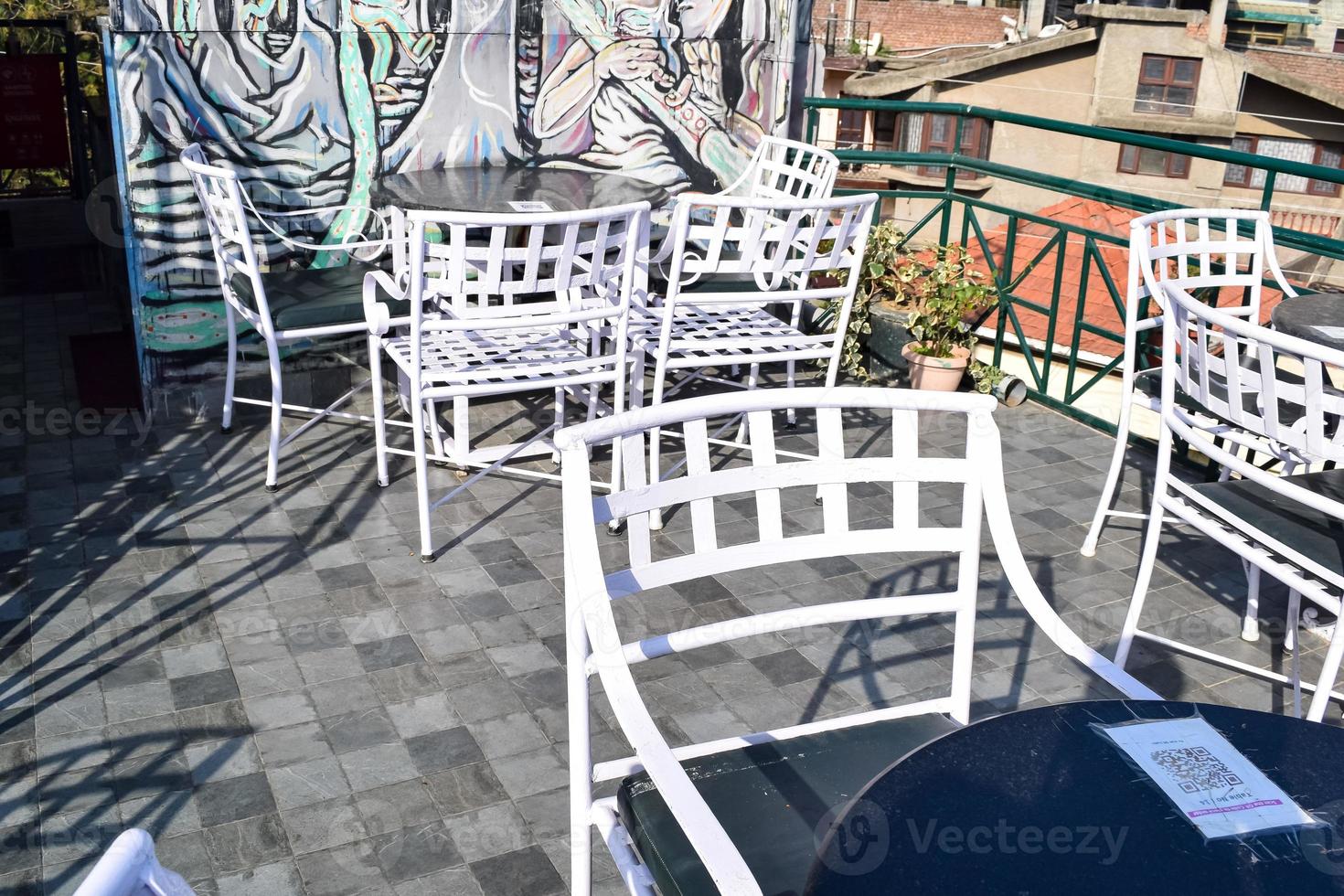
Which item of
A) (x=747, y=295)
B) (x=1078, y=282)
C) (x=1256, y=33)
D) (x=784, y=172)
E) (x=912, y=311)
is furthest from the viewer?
(x=1256, y=33)

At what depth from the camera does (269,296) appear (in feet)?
14.3

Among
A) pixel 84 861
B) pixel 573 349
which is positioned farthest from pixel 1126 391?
pixel 84 861

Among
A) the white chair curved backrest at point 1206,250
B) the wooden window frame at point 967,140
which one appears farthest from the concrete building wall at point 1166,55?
the white chair curved backrest at point 1206,250

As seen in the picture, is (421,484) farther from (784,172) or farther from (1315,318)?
(1315,318)

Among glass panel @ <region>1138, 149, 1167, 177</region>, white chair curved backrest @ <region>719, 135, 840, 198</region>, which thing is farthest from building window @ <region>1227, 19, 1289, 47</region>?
white chair curved backrest @ <region>719, 135, 840, 198</region>

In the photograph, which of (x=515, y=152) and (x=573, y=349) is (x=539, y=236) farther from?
(x=515, y=152)

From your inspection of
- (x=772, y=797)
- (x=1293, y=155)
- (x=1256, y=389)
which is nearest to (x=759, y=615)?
(x=772, y=797)

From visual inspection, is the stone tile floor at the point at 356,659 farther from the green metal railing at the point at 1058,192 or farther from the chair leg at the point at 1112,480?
the green metal railing at the point at 1058,192

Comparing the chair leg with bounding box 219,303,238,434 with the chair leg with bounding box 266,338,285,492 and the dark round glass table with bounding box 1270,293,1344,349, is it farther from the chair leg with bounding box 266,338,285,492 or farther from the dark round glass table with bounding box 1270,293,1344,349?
the dark round glass table with bounding box 1270,293,1344,349

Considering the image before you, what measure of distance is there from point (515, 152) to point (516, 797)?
3405mm

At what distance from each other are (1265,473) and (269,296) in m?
3.36

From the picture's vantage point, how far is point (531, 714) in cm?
294

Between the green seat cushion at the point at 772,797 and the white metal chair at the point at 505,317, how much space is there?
1.86 metres

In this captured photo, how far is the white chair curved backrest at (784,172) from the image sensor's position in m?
4.80
